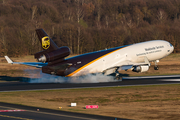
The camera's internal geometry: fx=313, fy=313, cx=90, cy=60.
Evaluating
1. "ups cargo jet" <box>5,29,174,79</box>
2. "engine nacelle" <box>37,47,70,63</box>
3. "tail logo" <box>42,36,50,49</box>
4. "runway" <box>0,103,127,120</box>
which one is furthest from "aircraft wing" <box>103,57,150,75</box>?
"runway" <box>0,103,127,120</box>

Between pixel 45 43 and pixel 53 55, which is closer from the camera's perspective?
pixel 45 43

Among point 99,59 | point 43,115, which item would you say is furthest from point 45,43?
point 43,115

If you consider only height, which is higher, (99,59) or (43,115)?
(99,59)

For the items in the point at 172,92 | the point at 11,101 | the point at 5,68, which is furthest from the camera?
the point at 5,68

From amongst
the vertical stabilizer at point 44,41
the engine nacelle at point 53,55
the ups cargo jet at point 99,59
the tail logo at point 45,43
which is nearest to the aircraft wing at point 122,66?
the ups cargo jet at point 99,59

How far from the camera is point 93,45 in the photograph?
113 m

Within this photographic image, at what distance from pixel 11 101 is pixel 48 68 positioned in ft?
49.2

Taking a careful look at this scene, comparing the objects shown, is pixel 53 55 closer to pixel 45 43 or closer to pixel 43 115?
pixel 45 43

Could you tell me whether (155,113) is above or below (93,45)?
below

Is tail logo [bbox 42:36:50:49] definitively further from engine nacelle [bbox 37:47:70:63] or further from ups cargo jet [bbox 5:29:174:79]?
engine nacelle [bbox 37:47:70:63]

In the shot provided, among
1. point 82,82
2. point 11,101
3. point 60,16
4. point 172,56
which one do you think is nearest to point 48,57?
point 82,82

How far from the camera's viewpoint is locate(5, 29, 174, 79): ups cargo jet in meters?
44.6

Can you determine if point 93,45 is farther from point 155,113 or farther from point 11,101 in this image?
point 155,113

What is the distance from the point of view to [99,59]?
50656 mm
